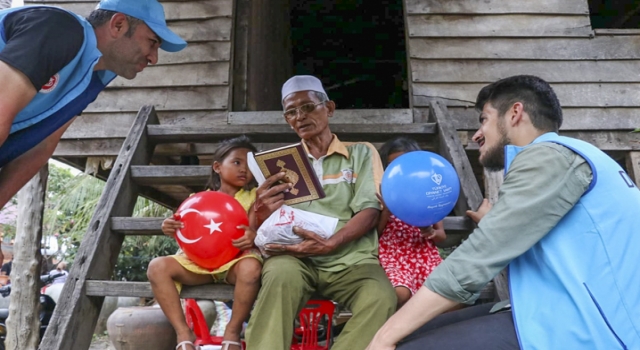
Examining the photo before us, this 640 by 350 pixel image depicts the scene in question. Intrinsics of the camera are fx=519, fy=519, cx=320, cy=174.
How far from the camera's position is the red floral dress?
236cm

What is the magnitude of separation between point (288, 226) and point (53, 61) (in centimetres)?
112

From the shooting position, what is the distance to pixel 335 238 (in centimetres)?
220

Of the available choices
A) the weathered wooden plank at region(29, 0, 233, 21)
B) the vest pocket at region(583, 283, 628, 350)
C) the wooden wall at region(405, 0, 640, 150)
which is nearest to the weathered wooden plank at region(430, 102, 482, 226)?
the wooden wall at region(405, 0, 640, 150)

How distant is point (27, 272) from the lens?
473cm

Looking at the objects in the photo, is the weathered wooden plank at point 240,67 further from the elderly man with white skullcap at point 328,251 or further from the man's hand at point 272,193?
the man's hand at point 272,193

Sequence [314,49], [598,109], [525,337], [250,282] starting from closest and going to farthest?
[525,337], [250,282], [598,109], [314,49]

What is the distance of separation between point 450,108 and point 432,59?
42 cm

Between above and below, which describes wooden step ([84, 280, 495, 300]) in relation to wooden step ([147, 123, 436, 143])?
below

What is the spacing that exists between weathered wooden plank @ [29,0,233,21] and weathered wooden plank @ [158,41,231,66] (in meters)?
0.25

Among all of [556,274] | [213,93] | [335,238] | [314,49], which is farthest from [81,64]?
[314,49]

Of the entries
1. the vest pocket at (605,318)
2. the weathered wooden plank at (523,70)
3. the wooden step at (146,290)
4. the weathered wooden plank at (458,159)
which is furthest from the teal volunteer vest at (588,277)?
the weathered wooden plank at (523,70)

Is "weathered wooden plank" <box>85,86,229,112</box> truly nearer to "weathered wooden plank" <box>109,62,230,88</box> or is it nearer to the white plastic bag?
"weathered wooden plank" <box>109,62,230,88</box>

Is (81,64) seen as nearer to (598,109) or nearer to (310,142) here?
(310,142)

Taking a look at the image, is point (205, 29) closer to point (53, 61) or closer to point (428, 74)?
point (428, 74)
